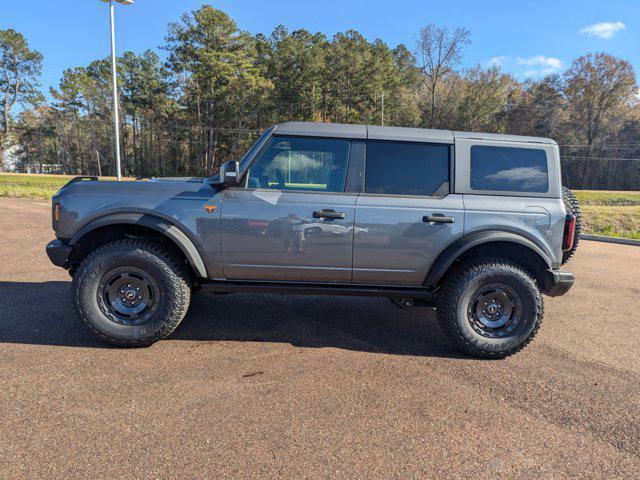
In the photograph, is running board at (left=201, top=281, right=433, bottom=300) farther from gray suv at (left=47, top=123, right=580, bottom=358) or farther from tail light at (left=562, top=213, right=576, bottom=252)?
tail light at (left=562, top=213, right=576, bottom=252)

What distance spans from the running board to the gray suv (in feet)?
0.04

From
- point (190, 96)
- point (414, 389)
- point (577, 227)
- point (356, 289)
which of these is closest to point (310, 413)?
point (414, 389)

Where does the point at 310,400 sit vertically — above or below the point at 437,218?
below

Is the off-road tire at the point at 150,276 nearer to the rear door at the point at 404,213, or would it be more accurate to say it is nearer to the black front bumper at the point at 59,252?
the black front bumper at the point at 59,252

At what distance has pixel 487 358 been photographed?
3.54m

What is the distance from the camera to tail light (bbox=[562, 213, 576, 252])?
11.7 ft

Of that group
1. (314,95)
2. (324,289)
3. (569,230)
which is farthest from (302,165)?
(314,95)

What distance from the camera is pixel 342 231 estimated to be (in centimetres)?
341

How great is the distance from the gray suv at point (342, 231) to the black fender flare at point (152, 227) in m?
0.01

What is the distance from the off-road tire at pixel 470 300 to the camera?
346 cm

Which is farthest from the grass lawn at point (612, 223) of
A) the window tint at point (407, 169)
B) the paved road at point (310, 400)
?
the window tint at point (407, 169)

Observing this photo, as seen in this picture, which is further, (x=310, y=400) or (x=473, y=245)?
(x=473, y=245)

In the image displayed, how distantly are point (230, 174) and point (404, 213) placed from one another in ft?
4.98

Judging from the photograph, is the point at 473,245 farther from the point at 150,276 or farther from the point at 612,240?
the point at 612,240
